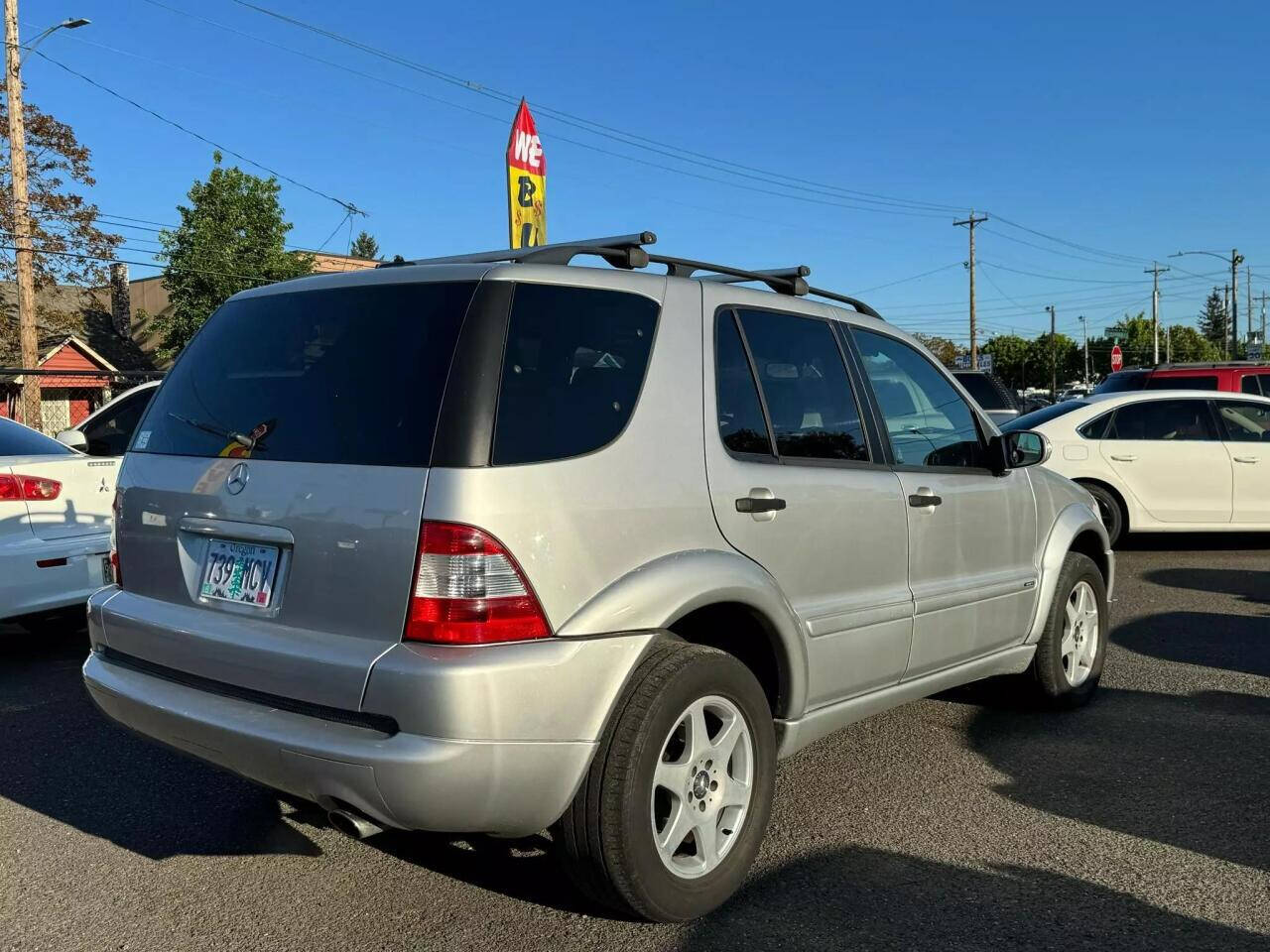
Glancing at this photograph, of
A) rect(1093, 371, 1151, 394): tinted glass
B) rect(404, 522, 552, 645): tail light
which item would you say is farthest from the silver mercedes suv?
rect(1093, 371, 1151, 394): tinted glass

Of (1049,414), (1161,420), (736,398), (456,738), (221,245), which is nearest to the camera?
(456,738)

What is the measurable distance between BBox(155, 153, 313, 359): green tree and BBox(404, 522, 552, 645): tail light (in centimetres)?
4036

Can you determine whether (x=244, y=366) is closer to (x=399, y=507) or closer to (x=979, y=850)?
(x=399, y=507)

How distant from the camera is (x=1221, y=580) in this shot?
8.93 m

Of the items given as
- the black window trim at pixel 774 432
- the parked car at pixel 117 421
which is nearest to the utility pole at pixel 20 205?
the parked car at pixel 117 421

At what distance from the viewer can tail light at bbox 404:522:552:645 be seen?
A: 8.85ft

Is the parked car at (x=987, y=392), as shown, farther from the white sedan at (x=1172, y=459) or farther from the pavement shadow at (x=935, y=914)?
the pavement shadow at (x=935, y=914)

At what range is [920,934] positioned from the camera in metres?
3.07

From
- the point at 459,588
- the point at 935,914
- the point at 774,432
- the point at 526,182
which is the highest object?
the point at 526,182

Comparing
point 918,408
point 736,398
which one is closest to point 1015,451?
point 918,408

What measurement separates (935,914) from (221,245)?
4180cm

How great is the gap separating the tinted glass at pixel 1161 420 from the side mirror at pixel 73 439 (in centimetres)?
834

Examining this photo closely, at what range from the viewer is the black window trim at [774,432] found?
3502 mm

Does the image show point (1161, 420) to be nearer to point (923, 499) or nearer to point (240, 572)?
point (923, 499)
